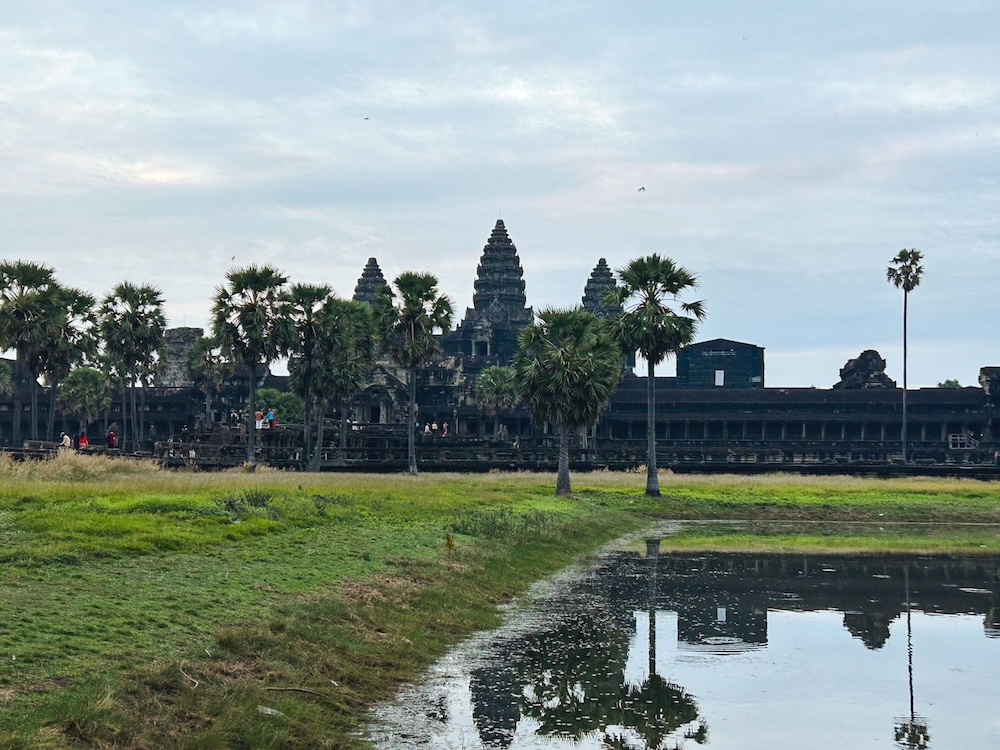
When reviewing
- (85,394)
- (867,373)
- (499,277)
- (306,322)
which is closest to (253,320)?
(306,322)

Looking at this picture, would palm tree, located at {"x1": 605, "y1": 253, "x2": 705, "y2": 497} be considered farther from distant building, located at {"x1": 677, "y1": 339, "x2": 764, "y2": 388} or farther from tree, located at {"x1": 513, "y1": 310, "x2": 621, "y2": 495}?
distant building, located at {"x1": 677, "y1": 339, "x2": 764, "y2": 388}

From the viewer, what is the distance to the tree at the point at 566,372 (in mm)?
55500

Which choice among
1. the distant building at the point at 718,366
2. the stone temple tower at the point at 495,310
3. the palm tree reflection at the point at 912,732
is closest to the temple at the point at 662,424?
the distant building at the point at 718,366

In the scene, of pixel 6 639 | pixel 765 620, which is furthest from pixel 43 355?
pixel 6 639

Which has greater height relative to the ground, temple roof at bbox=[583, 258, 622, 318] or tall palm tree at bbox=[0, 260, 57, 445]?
temple roof at bbox=[583, 258, 622, 318]

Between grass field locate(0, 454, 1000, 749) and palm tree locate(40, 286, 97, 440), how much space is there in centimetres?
2493

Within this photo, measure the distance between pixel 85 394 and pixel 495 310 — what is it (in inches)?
2757

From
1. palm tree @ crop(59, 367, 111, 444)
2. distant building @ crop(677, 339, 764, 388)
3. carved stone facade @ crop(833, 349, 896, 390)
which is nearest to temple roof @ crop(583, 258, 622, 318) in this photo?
distant building @ crop(677, 339, 764, 388)

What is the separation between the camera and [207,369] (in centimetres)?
11700

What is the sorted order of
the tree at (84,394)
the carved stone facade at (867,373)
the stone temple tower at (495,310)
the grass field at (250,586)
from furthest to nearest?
the stone temple tower at (495,310) → the carved stone facade at (867,373) → the tree at (84,394) → the grass field at (250,586)

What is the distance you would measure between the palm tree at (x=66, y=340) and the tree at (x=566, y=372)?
93.3 ft

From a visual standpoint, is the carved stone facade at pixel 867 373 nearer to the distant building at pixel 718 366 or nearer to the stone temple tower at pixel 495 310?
the distant building at pixel 718 366

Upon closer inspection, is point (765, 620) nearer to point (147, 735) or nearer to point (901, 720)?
point (901, 720)

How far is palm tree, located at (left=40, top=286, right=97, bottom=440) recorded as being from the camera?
72.8 m
